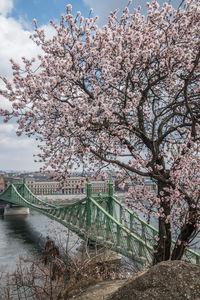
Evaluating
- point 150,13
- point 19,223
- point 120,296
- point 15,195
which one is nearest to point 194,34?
point 150,13

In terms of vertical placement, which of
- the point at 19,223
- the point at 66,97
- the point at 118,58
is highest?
the point at 118,58

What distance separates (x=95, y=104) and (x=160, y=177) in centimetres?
197

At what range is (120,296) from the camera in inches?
151

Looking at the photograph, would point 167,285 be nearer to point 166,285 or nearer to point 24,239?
point 166,285

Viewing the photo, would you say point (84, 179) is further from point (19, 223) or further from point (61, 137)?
point (19, 223)

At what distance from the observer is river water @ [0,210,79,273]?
95.3ft

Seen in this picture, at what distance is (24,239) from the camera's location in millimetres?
42188

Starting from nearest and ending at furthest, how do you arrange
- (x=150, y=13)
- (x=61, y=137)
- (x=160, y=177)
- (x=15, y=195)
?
(x=160, y=177), (x=61, y=137), (x=150, y=13), (x=15, y=195)

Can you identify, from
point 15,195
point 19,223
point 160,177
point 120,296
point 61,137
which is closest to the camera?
point 120,296

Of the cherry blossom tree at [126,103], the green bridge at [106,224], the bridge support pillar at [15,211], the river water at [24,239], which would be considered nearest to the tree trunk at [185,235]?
the cherry blossom tree at [126,103]

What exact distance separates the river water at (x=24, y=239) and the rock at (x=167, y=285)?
1887cm

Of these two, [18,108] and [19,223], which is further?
Result: [19,223]

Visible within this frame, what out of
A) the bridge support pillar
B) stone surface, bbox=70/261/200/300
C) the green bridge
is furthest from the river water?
stone surface, bbox=70/261/200/300

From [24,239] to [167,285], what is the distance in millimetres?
41363
